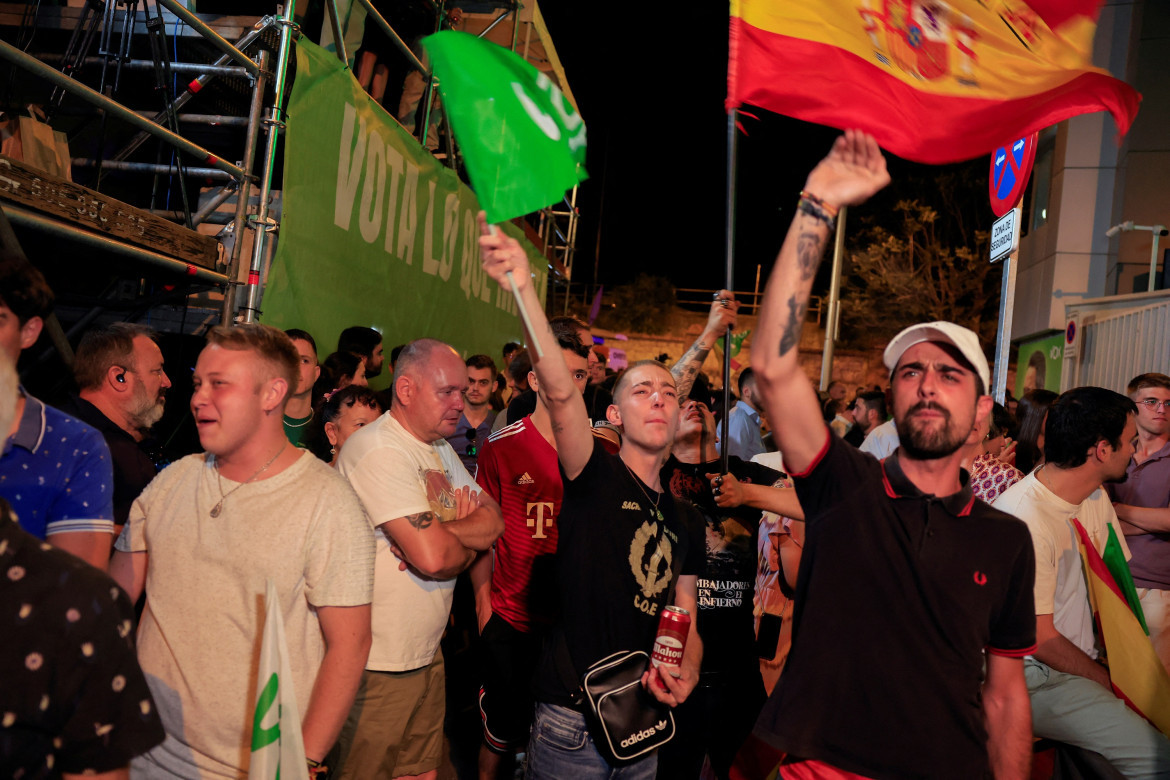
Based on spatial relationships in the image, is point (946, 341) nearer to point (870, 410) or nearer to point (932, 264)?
point (870, 410)

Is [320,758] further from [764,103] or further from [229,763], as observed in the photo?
[764,103]

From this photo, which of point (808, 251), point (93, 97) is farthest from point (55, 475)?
point (93, 97)

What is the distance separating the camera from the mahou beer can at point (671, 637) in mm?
2725

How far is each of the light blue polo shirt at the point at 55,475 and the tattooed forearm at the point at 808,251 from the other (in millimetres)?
2297

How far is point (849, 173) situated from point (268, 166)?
4001 millimetres

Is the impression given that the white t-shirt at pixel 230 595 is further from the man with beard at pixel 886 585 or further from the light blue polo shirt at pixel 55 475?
the man with beard at pixel 886 585

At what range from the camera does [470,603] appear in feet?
20.1

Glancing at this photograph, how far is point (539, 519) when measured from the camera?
13.9 feet

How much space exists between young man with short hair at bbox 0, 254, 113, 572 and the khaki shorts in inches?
46.5

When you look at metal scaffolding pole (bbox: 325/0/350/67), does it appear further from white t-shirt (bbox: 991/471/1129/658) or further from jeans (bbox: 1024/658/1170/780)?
jeans (bbox: 1024/658/1170/780)

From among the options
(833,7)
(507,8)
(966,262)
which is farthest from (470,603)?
(966,262)

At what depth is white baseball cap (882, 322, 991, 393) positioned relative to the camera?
8.32 feet

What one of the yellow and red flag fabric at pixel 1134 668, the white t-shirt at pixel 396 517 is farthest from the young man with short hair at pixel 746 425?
the white t-shirt at pixel 396 517

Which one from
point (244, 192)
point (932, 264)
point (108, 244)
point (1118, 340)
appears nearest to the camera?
point (108, 244)
